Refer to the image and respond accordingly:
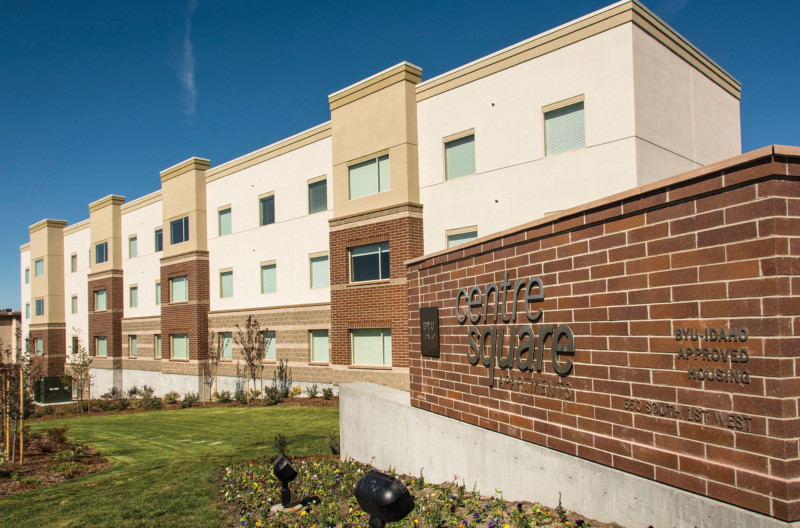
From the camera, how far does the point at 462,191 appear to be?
739 inches

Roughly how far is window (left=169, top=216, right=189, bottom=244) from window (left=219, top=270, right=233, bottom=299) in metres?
3.36

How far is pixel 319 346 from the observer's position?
24.8 metres

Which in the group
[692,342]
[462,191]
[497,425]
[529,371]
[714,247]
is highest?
[462,191]

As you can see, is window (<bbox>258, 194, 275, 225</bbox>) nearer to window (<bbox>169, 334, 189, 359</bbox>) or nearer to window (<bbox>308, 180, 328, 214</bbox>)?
window (<bbox>308, 180, 328, 214</bbox>)

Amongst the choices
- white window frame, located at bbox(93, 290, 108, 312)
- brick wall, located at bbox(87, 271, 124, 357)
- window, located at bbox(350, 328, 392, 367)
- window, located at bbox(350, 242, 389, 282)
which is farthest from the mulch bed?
white window frame, located at bbox(93, 290, 108, 312)

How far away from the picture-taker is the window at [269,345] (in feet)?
88.1

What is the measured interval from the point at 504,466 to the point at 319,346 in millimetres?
17589

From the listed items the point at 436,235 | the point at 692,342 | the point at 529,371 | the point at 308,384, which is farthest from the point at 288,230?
the point at 692,342

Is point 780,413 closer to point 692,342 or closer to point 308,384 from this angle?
point 692,342

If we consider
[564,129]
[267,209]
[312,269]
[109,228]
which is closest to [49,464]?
[312,269]

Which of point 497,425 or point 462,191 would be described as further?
point 462,191

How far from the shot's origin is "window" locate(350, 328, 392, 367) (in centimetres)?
2081

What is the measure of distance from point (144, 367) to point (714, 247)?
37069 millimetres

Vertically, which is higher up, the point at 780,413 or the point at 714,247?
the point at 714,247
